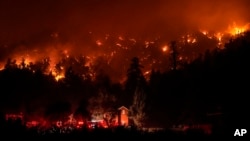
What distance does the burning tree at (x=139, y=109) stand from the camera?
6091cm

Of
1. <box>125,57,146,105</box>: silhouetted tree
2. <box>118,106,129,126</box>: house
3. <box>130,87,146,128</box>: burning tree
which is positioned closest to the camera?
<box>118,106,129,126</box>: house

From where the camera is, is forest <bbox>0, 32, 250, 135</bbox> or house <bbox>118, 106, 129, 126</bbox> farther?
house <bbox>118, 106, 129, 126</bbox>

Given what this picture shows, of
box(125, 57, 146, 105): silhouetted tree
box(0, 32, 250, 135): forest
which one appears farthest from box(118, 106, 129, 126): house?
box(125, 57, 146, 105): silhouetted tree

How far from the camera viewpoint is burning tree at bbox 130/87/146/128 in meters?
60.9

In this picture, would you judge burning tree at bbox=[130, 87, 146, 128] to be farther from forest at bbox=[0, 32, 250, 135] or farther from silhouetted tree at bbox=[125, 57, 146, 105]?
silhouetted tree at bbox=[125, 57, 146, 105]

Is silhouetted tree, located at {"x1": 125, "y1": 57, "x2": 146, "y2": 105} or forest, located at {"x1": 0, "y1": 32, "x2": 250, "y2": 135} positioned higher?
silhouetted tree, located at {"x1": 125, "y1": 57, "x2": 146, "y2": 105}

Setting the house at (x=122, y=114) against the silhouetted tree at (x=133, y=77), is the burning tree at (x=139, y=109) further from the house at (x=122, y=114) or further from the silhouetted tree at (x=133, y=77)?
the silhouetted tree at (x=133, y=77)

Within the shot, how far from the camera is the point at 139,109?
201 feet

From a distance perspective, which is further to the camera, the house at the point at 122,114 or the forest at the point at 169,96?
the house at the point at 122,114

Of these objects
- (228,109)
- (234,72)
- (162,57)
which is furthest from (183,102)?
(162,57)

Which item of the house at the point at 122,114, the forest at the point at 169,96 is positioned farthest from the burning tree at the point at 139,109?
the house at the point at 122,114

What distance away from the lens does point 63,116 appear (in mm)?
61531

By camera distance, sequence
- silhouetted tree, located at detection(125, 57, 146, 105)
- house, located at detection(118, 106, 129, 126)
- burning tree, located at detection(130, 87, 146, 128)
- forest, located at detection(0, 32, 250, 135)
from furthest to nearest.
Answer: silhouetted tree, located at detection(125, 57, 146, 105)
burning tree, located at detection(130, 87, 146, 128)
house, located at detection(118, 106, 129, 126)
forest, located at detection(0, 32, 250, 135)

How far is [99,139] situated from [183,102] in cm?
3686
